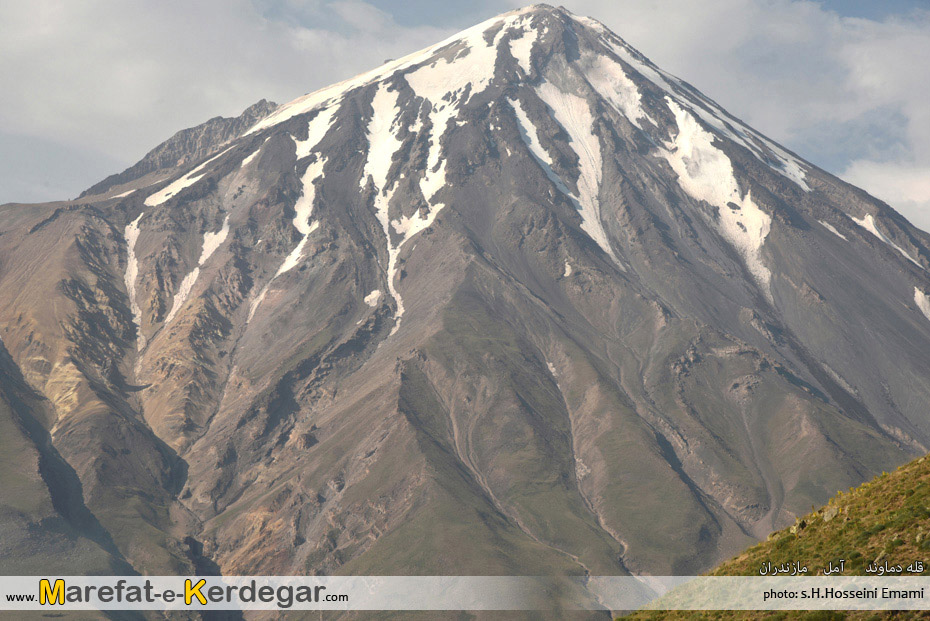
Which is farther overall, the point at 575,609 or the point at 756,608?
the point at 575,609

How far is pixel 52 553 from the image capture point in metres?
182

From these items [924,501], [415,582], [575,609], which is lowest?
[924,501]

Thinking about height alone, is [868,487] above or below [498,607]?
below

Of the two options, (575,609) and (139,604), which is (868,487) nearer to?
(575,609)

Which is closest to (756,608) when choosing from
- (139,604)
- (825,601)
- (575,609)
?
(825,601)

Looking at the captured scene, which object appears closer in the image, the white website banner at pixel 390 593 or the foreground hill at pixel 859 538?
the foreground hill at pixel 859 538

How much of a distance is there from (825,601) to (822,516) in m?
7.46

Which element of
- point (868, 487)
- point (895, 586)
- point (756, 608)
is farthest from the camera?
point (868, 487)

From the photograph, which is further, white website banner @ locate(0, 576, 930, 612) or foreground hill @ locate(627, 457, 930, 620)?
white website banner @ locate(0, 576, 930, 612)

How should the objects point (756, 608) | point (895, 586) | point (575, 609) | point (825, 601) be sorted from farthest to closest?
point (575, 609)
point (756, 608)
point (825, 601)
point (895, 586)

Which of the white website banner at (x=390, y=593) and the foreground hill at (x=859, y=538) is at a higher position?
the white website banner at (x=390, y=593)

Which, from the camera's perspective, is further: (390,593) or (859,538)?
(390,593)

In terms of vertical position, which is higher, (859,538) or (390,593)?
(390,593)

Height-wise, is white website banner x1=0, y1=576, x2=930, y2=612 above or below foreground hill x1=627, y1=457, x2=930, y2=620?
above
